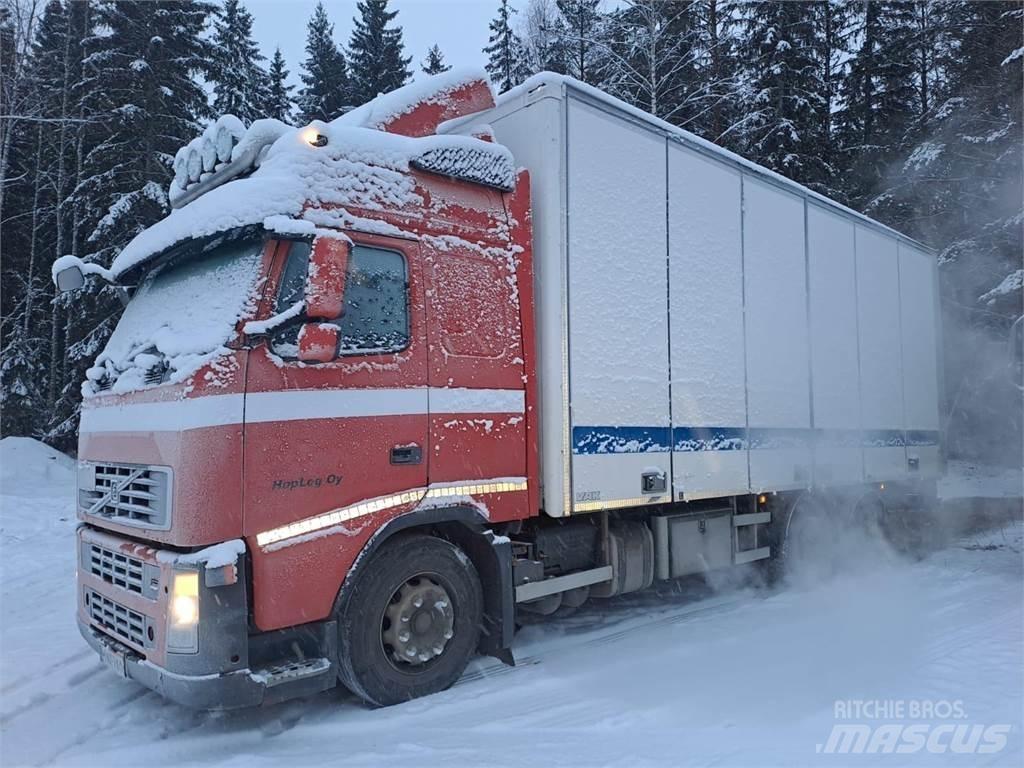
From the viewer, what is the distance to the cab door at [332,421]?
3799mm

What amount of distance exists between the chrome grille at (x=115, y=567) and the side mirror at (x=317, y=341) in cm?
145

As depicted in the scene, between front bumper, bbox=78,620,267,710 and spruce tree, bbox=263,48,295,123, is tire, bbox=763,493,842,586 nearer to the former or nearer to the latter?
front bumper, bbox=78,620,267,710

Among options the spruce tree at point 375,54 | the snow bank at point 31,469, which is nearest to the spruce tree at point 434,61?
the spruce tree at point 375,54

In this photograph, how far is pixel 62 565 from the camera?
8.20 meters

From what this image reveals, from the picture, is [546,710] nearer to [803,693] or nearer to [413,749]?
[413,749]

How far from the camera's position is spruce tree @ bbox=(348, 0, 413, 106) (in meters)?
28.3

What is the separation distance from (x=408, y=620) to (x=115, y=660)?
5.25 ft

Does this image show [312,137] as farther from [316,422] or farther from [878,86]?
[878,86]

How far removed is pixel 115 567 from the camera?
4184mm

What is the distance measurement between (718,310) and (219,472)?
445cm

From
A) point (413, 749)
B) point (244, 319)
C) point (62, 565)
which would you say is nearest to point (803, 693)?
point (413, 749)

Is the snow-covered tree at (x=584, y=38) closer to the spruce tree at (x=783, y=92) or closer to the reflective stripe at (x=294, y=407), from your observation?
the spruce tree at (x=783, y=92)

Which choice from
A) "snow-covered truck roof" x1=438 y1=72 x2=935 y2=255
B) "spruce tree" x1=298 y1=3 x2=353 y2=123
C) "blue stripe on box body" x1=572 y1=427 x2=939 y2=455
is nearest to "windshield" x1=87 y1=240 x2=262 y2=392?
"snow-covered truck roof" x1=438 y1=72 x2=935 y2=255

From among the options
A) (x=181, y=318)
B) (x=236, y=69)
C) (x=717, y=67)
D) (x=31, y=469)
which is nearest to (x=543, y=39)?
(x=717, y=67)
